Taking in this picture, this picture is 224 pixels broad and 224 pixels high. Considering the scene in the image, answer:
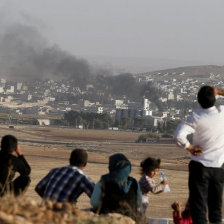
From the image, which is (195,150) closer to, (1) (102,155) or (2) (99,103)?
(1) (102,155)

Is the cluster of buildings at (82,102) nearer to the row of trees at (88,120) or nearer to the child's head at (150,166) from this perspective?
the row of trees at (88,120)

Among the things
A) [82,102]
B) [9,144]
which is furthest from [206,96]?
[82,102]

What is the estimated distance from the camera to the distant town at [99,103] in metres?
81.9

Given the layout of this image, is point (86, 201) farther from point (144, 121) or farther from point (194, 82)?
point (194, 82)

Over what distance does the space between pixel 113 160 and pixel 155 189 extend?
3.55ft

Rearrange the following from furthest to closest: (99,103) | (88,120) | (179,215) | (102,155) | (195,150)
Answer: (99,103) → (88,120) → (102,155) → (179,215) → (195,150)

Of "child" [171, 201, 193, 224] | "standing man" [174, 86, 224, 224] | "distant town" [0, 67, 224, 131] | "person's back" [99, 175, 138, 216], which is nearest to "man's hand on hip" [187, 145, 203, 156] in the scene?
"standing man" [174, 86, 224, 224]

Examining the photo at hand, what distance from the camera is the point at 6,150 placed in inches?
215

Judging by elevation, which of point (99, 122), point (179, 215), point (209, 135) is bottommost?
point (99, 122)

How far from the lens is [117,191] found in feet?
16.6

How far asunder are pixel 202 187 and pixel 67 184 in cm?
104

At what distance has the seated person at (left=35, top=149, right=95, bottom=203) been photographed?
5.17 m

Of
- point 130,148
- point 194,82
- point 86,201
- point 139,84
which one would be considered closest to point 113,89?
point 139,84

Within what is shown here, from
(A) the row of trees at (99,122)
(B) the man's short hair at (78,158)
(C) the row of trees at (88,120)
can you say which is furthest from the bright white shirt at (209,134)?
(C) the row of trees at (88,120)
